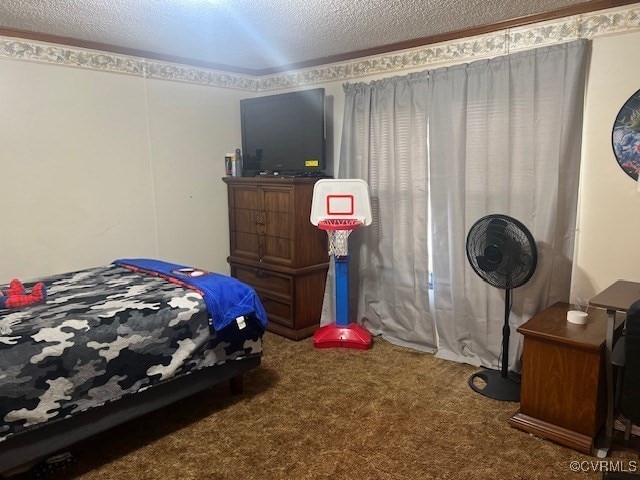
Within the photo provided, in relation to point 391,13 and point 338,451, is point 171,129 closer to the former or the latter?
point 391,13

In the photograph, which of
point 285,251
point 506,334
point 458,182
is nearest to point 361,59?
point 458,182

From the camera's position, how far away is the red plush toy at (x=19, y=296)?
2410 mm

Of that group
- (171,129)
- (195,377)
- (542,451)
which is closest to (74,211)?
(171,129)

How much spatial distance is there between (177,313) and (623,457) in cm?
232

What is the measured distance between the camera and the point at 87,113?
138 inches

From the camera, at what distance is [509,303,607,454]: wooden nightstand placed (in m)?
2.26

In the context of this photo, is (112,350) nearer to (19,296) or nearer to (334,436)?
(19,296)

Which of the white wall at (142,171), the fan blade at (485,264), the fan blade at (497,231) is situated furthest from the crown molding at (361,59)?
the fan blade at (485,264)

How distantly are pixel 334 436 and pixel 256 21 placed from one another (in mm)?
2501

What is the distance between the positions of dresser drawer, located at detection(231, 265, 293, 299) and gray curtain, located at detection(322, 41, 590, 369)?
14.0 inches

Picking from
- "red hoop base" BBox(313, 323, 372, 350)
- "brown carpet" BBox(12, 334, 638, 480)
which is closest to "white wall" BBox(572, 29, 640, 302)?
"brown carpet" BBox(12, 334, 638, 480)

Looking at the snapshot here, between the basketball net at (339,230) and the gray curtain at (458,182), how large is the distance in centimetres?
34

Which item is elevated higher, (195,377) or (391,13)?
(391,13)

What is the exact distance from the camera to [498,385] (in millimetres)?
2951
